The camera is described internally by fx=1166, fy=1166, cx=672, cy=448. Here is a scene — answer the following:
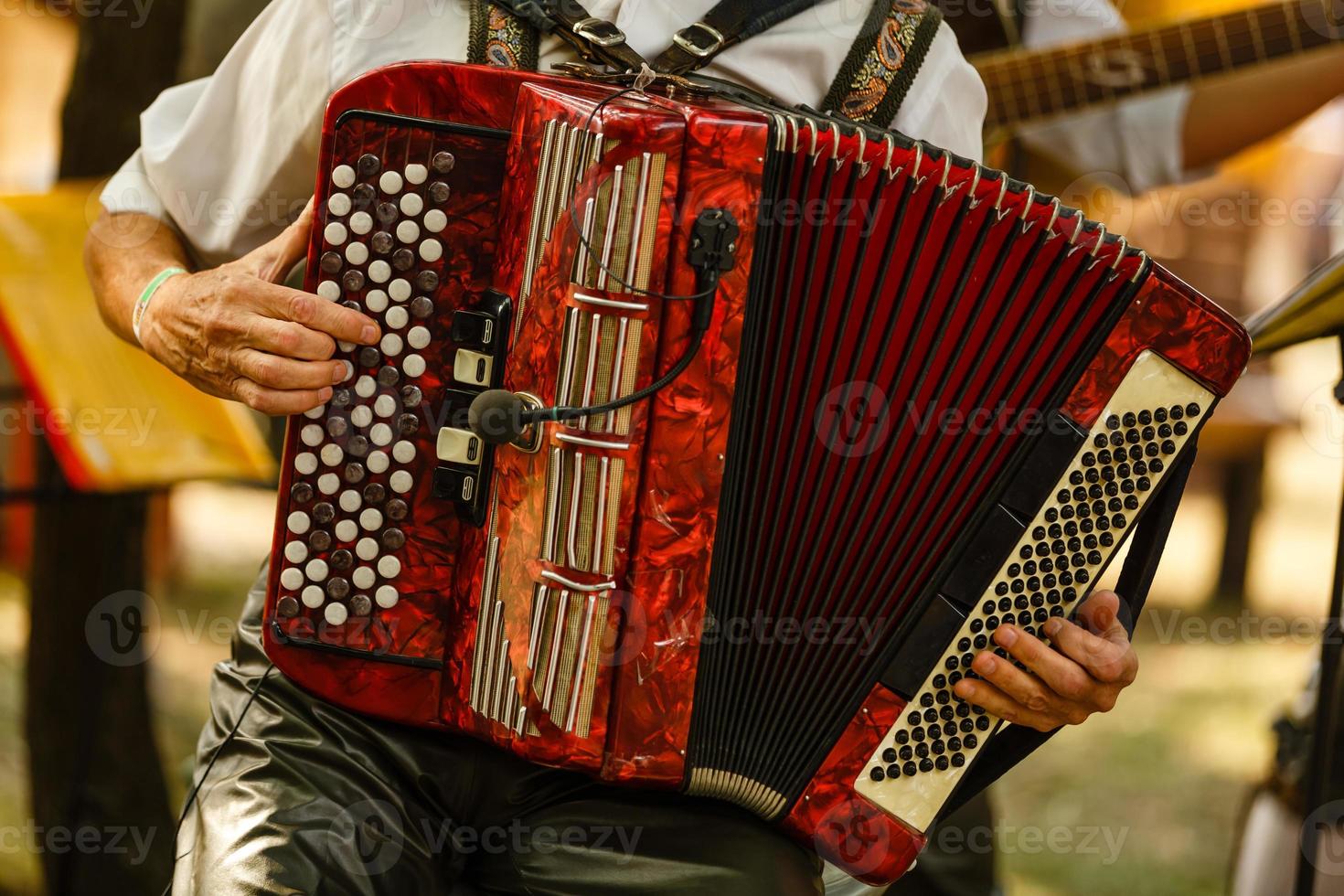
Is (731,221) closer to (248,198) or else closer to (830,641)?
(830,641)

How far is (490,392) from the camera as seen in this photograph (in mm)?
1091

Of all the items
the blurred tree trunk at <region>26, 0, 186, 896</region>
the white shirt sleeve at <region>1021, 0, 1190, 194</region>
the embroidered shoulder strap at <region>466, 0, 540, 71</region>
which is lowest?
the blurred tree trunk at <region>26, 0, 186, 896</region>

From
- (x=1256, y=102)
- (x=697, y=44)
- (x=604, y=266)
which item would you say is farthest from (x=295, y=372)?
(x=1256, y=102)

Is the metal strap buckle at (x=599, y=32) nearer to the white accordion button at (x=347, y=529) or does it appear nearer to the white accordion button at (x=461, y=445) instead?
the white accordion button at (x=461, y=445)

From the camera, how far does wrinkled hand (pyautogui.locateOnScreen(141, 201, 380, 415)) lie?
3.80 feet

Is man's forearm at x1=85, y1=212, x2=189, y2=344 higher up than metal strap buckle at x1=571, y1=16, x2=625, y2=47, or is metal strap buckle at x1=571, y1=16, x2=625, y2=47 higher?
metal strap buckle at x1=571, y1=16, x2=625, y2=47

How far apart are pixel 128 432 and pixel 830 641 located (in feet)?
3.95

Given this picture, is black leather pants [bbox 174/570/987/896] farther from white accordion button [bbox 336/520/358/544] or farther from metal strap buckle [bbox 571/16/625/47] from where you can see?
metal strap buckle [bbox 571/16/625/47]

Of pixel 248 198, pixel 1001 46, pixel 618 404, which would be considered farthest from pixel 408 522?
pixel 1001 46

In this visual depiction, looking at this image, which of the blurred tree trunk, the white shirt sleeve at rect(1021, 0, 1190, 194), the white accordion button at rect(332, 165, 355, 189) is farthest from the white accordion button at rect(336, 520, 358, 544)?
the white shirt sleeve at rect(1021, 0, 1190, 194)

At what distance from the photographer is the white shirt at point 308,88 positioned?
4.49ft

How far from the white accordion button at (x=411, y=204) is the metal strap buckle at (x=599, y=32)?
27cm

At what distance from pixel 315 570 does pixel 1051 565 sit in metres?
0.77

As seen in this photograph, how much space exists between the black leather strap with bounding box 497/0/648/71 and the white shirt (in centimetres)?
4
